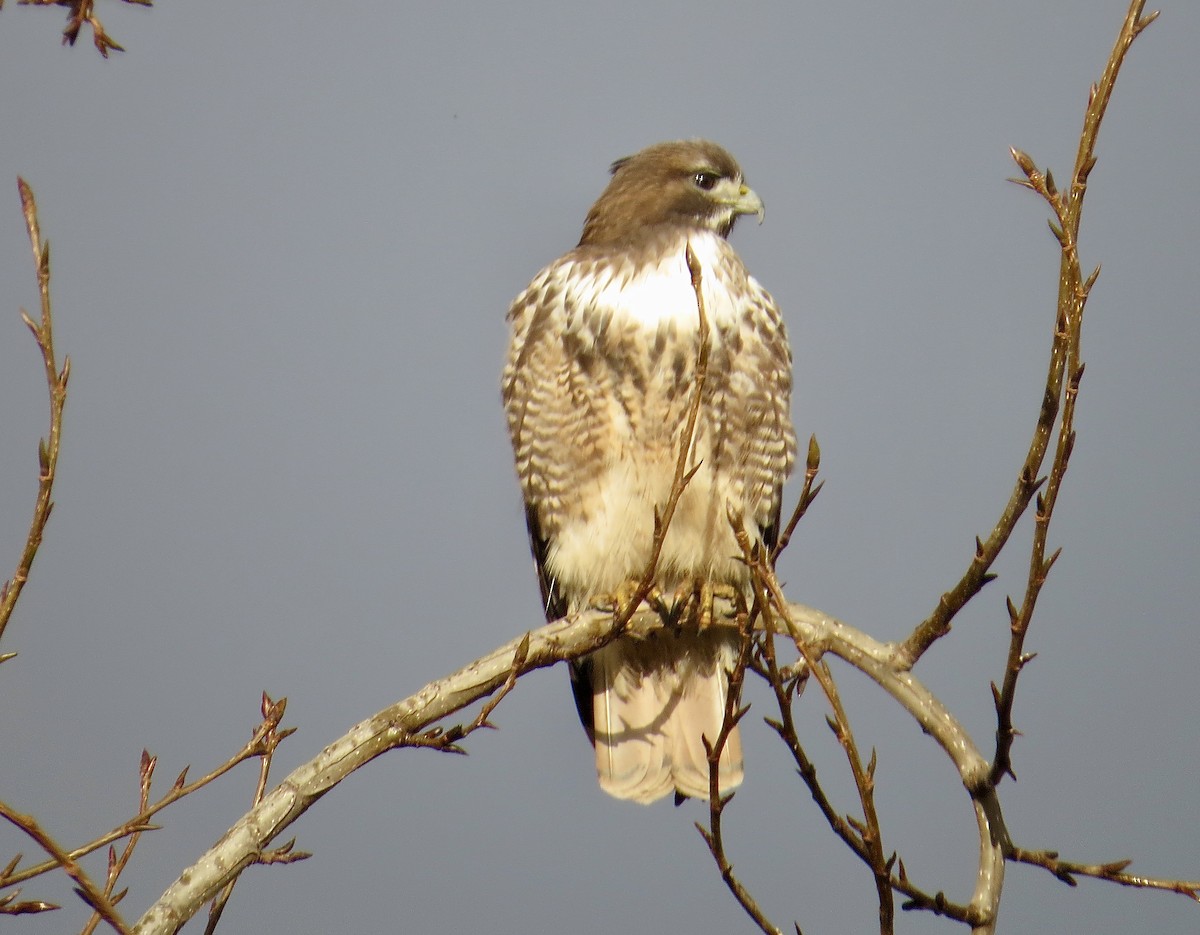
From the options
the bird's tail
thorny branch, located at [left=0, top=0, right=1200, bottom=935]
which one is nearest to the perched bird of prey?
the bird's tail

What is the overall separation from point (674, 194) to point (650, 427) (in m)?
0.69

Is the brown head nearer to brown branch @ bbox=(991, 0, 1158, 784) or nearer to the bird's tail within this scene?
the bird's tail

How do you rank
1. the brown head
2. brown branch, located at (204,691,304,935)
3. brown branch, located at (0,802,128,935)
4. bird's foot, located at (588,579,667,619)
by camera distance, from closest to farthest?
brown branch, located at (0,802,128,935), brown branch, located at (204,691,304,935), bird's foot, located at (588,579,667,619), the brown head

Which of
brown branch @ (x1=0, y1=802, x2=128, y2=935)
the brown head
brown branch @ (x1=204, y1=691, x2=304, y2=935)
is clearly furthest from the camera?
the brown head

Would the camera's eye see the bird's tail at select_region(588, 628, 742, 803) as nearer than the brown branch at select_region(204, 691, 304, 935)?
No

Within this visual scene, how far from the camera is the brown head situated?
11.1ft

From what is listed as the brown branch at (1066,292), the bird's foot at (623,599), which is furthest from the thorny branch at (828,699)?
the bird's foot at (623,599)

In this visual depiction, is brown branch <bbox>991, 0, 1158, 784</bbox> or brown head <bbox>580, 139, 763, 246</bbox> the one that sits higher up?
brown head <bbox>580, 139, 763, 246</bbox>

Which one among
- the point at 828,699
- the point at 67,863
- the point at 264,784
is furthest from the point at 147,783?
the point at 828,699

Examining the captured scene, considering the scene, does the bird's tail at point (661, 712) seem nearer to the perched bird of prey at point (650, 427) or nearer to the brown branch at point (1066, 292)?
the perched bird of prey at point (650, 427)

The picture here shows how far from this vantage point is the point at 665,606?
3139 millimetres

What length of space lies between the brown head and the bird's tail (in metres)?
1.02

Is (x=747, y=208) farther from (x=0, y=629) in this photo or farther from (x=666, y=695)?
(x=0, y=629)

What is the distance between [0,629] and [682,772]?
1.99 metres
